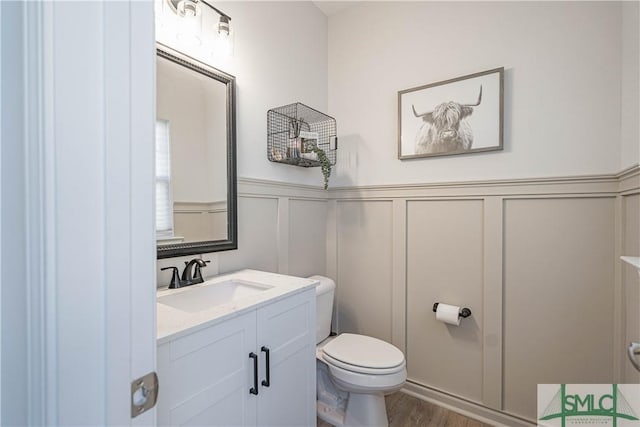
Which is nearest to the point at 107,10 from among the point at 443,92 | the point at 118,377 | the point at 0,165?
the point at 0,165

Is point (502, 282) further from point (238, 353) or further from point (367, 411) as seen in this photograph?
point (238, 353)

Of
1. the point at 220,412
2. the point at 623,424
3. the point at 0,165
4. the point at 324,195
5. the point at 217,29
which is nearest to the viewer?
the point at 0,165

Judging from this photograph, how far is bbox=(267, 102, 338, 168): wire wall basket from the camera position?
5.83ft

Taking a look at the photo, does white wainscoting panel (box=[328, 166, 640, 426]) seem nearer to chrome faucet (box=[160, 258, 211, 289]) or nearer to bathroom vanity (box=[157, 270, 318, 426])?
bathroom vanity (box=[157, 270, 318, 426])

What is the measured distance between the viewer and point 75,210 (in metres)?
0.38

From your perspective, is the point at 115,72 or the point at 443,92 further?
the point at 443,92

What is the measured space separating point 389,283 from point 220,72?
1647mm

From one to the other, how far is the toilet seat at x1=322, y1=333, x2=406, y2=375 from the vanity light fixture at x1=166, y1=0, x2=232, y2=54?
1.70 meters

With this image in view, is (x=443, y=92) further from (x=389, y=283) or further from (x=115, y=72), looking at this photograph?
(x=115, y=72)

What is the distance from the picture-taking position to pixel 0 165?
36 centimetres

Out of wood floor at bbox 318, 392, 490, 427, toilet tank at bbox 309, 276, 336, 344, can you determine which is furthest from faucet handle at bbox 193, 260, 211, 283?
wood floor at bbox 318, 392, 490, 427

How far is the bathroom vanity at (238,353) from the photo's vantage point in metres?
0.83

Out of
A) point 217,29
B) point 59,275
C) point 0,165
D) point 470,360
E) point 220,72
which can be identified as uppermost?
point 217,29

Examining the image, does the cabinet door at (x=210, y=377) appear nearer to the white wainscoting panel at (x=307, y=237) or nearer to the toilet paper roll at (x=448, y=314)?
the white wainscoting panel at (x=307, y=237)
